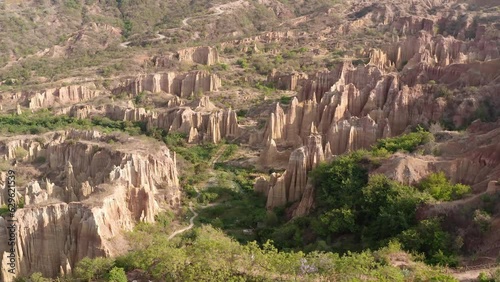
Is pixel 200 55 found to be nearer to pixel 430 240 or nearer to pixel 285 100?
pixel 285 100

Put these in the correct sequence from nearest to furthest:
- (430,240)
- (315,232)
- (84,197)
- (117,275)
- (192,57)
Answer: (117,275)
(430,240)
(315,232)
(84,197)
(192,57)

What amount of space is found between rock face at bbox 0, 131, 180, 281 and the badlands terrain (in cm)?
9

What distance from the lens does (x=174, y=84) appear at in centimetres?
6581

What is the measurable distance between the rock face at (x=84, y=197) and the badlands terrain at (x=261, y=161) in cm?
9

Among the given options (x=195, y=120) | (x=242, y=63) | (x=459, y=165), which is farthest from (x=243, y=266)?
(x=242, y=63)

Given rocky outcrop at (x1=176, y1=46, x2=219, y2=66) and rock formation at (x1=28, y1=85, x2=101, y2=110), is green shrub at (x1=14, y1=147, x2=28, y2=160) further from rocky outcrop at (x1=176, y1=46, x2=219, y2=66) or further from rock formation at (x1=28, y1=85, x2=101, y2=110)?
rocky outcrop at (x1=176, y1=46, x2=219, y2=66)

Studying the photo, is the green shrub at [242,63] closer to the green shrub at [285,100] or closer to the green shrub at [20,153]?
the green shrub at [285,100]

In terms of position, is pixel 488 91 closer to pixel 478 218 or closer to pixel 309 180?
pixel 309 180

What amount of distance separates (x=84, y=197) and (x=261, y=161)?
52.0 ft

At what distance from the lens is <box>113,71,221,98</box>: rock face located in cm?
6425

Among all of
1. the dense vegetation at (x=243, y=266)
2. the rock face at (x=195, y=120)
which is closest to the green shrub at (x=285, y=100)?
the rock face at (x=195, y=120)

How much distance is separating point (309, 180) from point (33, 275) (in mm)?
14590

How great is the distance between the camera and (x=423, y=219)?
22.0 m

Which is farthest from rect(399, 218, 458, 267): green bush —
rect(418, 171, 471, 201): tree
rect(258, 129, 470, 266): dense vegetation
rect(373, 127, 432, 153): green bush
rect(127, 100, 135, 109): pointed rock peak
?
rect(127, 100, 135, 109): pointed rock peak
